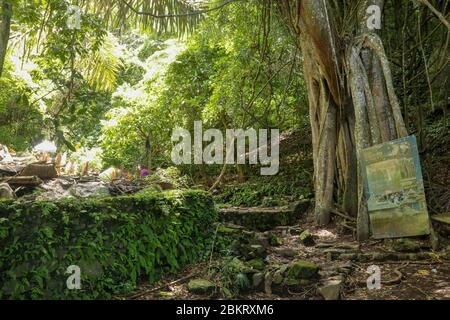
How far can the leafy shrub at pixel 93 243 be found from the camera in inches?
140

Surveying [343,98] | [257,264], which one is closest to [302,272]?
[257,264]

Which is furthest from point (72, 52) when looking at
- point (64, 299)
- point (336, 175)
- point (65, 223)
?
point (336, 175)

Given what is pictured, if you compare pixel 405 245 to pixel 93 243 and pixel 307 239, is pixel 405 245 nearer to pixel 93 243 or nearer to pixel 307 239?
pixel 307 239

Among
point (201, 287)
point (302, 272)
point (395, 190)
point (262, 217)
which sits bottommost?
point (201, 287)

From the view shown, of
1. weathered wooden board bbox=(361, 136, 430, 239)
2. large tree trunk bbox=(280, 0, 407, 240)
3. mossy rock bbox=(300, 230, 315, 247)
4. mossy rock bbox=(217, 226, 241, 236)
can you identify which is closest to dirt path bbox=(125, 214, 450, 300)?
mossy rock bbox=(300, 230, 315, 247)

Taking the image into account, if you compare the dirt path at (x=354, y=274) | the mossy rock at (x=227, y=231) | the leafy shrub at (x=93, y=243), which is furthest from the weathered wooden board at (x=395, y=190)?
the leafy shrub at (x=93, y=243)

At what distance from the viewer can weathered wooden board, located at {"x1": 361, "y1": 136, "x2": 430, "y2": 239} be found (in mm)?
4660

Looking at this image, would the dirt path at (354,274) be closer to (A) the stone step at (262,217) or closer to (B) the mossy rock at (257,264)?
(B) the mossy rock at (257,264)

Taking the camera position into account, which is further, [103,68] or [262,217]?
[103,68]

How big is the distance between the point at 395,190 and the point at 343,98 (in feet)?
6.51

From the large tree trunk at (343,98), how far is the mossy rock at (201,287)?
225 cm

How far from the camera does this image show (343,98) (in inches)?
250

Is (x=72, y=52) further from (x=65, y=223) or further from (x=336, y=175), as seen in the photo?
(x=336, y=175)

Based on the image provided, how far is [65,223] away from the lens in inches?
150
